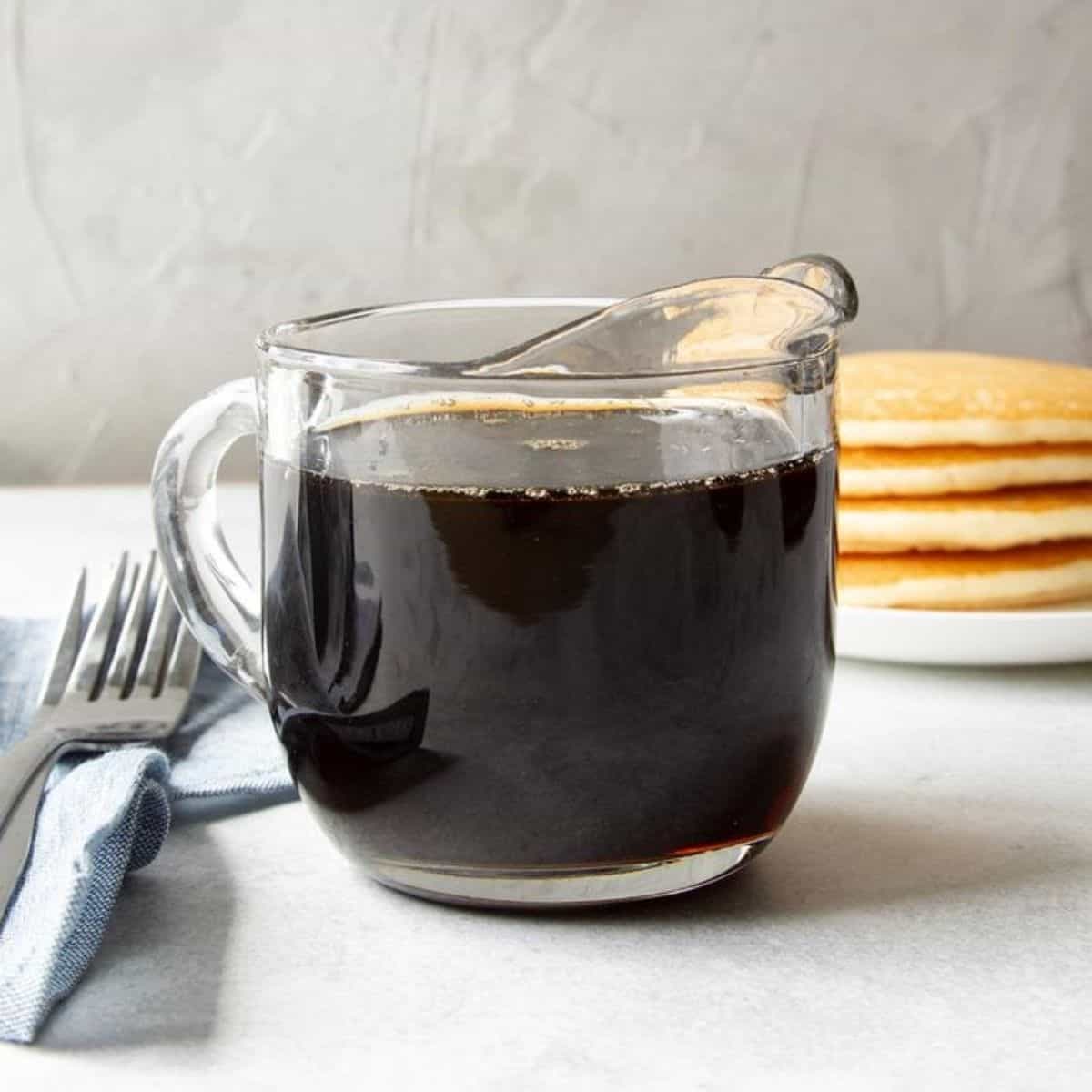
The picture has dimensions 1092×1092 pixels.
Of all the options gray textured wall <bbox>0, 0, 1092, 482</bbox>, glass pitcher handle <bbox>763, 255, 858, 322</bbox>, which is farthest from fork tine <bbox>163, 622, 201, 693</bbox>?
gray textured wall <bbox>0, 0, 1092, 482</bbox>

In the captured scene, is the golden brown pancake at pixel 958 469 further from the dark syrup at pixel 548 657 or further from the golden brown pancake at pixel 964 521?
the dark syrup at pixel 548 657

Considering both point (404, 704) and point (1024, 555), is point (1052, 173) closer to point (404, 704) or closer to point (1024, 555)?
point (1024, 555)

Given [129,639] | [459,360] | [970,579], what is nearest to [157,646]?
[129,639]

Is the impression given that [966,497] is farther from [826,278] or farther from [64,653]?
[64,653]

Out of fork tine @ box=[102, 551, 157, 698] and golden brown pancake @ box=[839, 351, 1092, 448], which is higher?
golden brown pancake @ box=[839, 351, 1092, 448]

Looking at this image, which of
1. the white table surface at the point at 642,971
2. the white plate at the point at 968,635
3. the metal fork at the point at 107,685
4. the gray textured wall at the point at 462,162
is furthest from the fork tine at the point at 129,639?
the gray textured wall at the point at 462,162

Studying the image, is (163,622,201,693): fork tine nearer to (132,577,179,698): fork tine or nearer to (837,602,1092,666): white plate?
(132,577,179,698): fork tine
